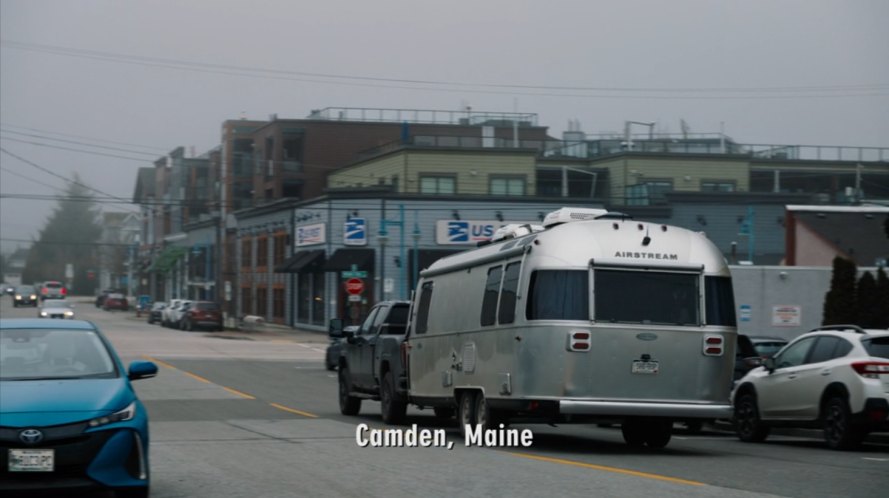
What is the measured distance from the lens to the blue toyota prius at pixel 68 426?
8.59m

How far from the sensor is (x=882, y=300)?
25.6 metres

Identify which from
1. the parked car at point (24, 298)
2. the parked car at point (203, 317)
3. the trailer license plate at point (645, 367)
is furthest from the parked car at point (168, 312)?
the trailer license plate at point (645, 367)

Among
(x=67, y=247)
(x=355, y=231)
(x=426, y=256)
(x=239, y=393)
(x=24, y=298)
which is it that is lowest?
(x=239, y=393)

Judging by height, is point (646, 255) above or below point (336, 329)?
above

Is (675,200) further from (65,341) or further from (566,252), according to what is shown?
(65,341)

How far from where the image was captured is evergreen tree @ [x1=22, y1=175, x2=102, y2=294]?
17362 centimetres

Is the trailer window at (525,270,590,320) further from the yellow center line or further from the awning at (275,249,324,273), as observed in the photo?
the awning at (275,249,324,273)

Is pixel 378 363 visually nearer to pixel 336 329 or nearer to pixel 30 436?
pixel 336 329

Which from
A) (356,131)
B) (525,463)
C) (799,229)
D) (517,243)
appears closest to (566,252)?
(517,243)

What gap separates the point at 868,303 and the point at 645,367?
13.6 metres

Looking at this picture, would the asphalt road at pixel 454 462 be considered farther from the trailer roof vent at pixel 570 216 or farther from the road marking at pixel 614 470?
the trailer roof vent at pixel 570 216

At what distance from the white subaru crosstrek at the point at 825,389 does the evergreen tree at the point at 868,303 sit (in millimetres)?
8471

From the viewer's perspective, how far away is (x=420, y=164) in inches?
2420

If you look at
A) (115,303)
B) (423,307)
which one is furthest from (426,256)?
(115,303)
